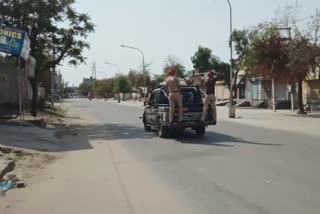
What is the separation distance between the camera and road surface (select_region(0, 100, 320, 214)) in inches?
327

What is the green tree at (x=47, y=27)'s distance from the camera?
3048 cm

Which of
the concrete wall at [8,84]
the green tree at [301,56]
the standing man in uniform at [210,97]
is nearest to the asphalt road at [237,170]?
the standing man in uniform at [210,97]

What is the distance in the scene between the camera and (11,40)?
22.2 m

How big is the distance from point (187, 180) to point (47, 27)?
23.2 m

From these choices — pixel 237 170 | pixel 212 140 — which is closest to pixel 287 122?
pixel 212 140

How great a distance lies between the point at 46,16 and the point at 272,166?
21.7 meters

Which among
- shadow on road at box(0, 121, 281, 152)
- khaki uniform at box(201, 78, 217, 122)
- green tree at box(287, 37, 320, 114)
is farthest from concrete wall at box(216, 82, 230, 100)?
khaki uniform at box(201, 78, 217, 122)

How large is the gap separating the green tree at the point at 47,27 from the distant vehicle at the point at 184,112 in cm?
1129

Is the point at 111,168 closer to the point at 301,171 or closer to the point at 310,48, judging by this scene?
the point at 301,171

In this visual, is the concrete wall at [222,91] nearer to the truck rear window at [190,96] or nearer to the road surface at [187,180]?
the truck rear window at [190,96]

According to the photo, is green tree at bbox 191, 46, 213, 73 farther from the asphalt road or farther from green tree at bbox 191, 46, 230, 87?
the asphalt road

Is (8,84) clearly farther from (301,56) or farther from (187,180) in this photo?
(187,180)

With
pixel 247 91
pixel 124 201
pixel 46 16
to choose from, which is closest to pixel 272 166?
pixel 124 201

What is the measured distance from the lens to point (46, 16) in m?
30.8
